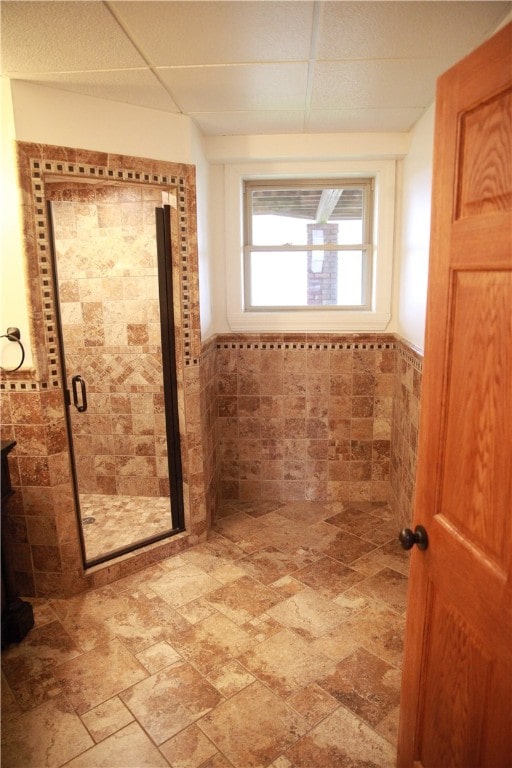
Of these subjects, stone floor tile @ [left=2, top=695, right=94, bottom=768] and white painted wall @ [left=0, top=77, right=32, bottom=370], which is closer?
stone floor tile @ [left=2, top=695, right=94, bottom=768]

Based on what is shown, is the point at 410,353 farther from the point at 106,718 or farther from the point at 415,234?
the point at 106,718

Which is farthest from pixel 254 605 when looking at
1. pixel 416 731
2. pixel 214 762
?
pixel 416 731

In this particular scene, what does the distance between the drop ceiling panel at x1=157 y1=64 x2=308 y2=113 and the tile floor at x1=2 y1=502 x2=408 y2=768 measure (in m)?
2.46

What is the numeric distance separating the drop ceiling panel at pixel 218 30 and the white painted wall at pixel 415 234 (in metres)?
1.03

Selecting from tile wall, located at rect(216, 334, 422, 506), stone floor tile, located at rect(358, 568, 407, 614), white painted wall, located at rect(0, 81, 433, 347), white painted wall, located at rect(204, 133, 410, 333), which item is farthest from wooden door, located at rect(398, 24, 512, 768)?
tile wall, located at rect(216, 334, 422, 506)

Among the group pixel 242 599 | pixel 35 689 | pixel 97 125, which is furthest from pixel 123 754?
pixel 97 125

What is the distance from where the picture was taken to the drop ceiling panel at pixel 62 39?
155cm

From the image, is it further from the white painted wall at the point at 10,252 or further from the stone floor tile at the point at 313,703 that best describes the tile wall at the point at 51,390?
the stone floor tile at the point at 313,703

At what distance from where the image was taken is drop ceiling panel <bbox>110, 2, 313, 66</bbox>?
1.55 m

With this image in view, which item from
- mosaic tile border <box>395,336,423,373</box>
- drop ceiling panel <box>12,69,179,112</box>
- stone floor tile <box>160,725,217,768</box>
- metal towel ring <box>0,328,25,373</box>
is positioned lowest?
stone floor tile <box>160,725,217,768</box>

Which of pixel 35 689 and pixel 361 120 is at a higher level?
pixel 361 120

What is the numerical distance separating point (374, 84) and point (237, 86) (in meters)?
0.62

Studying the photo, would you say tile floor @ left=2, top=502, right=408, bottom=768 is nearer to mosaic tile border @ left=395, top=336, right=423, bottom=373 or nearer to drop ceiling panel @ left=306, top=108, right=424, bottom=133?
mosaic tile border @ left=395, top=336, right=423, bottom=373

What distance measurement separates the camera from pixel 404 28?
5.58 ft
